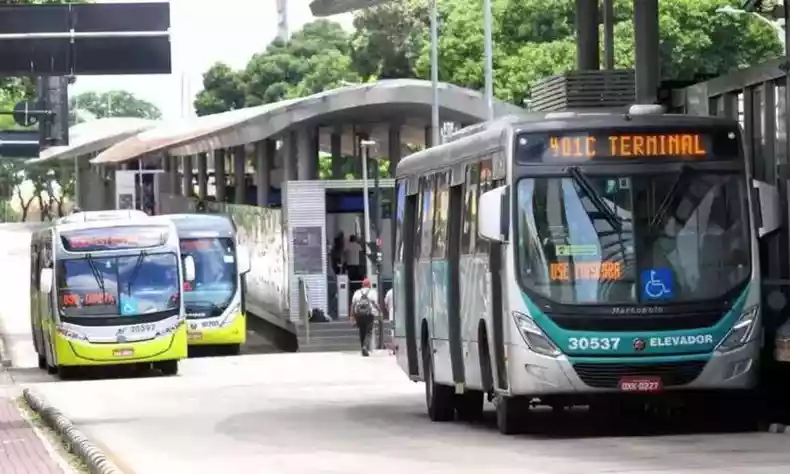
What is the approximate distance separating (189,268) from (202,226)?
103 centimetres

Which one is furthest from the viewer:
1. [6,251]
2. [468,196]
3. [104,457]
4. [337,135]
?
[6,251]

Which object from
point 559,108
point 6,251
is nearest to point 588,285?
point 559,108

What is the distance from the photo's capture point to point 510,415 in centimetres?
1747

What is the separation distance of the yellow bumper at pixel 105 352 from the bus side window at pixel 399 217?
41.9ft

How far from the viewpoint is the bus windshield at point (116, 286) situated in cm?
3472

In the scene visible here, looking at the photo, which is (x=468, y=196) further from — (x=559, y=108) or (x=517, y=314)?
(x=559, y=108)

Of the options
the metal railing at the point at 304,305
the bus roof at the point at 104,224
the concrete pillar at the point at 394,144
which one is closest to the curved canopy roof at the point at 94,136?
the concrete pillar at the point at 394,144

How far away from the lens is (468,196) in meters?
18.5

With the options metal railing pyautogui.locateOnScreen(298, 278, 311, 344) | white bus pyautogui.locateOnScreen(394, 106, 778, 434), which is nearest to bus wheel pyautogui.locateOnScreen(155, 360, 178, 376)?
metal railing pyautogui.locateOnScreen(298, 278, 311, 344)

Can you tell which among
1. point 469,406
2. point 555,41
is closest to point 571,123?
point 469,406

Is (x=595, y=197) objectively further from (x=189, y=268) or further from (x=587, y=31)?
(x=189, y=268)

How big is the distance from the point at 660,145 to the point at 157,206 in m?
60.2

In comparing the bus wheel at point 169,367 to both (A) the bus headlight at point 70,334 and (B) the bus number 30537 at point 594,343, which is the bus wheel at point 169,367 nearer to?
(A) the bus headlight at point 70,334

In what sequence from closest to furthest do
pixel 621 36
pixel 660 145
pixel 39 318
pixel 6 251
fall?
pixel 660 145 < pixel 39 318 < pixel 621 36 < pixel 6 251
